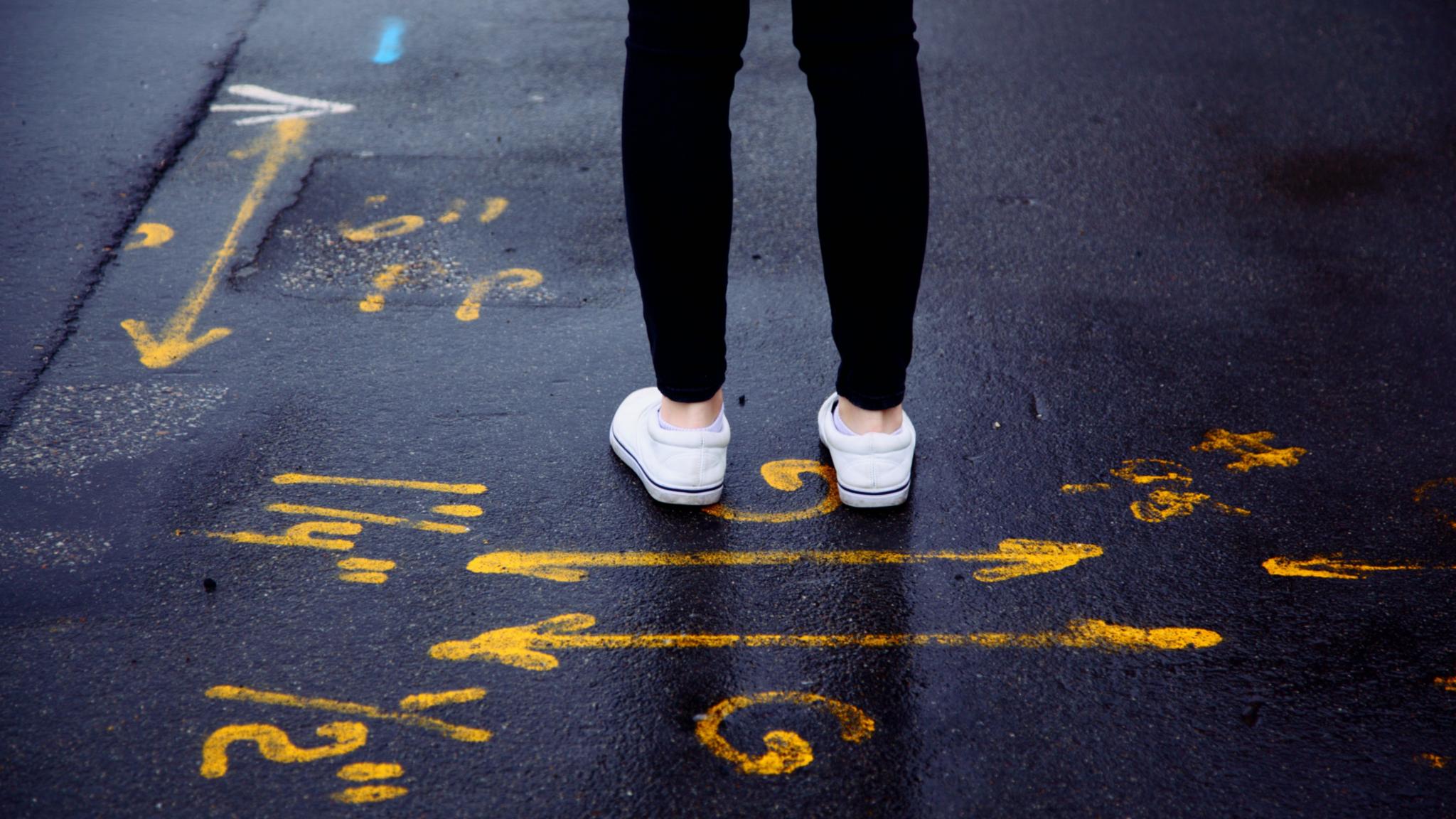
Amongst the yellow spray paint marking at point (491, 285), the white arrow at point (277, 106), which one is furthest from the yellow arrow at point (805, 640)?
the white arrow at point (277, 106)

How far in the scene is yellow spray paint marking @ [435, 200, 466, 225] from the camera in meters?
3.27

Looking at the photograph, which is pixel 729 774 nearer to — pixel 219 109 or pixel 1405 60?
pixel 219 109

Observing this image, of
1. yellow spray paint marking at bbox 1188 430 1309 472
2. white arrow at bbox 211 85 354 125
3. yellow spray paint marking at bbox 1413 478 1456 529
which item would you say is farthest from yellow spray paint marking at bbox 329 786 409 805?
white arrow at bbox 211 85 354 125

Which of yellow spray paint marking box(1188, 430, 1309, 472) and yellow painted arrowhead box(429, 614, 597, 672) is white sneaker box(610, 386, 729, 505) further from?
yellow spray paint marking box(1188, 430, 1309, 472)

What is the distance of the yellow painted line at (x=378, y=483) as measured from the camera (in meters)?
2.33

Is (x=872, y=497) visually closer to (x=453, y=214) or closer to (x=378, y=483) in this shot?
(x=378, y=483)

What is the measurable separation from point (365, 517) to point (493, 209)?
1.38 meters

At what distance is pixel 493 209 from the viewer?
11.0ft

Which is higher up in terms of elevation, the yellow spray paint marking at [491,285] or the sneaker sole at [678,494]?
the yellow spray paint marking at [491,285]

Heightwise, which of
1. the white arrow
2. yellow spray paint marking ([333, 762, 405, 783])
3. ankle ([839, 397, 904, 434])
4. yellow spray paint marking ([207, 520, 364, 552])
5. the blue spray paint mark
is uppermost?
the blue spray paint mark

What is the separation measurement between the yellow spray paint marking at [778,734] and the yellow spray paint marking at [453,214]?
191 cm

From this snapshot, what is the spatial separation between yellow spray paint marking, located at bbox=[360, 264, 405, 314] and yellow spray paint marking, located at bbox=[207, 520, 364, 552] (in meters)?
0.82

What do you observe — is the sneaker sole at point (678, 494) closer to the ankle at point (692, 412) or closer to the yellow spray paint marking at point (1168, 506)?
the ankle at point (692, 412)

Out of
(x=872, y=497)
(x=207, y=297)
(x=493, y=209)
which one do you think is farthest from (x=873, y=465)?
(x=207, y=297)
